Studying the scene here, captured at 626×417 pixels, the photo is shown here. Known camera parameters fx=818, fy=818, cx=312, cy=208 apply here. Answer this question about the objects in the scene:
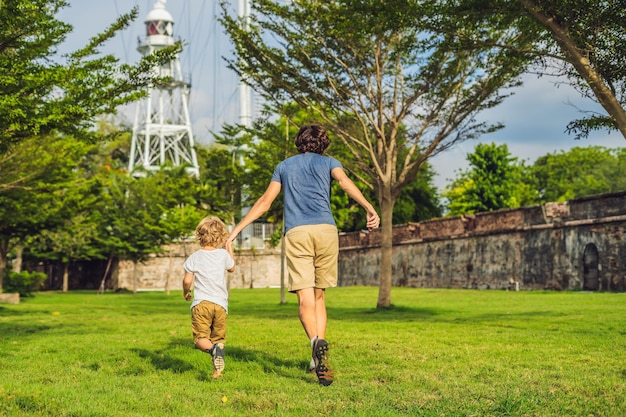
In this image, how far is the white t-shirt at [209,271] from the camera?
721cm

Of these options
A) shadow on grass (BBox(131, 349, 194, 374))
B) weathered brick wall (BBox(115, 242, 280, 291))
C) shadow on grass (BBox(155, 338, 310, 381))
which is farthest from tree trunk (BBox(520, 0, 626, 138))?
weathered brick wall (BBox(115, 242, 280, 291))

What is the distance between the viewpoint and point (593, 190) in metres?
71.6

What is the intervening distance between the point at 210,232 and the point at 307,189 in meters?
0.98

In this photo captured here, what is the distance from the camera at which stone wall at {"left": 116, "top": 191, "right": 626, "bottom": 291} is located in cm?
3011

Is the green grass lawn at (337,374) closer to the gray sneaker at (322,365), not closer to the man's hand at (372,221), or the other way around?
the gray sneaker at (322,365)

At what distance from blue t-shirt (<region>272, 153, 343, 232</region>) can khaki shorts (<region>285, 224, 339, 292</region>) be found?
8cm

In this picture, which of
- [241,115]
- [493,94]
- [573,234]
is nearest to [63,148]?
[493,94]

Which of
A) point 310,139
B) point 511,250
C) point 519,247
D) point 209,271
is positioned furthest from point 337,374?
point 511,250

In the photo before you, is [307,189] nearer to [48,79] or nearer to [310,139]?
[310,139]

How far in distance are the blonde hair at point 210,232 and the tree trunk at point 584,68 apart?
5.00 meters

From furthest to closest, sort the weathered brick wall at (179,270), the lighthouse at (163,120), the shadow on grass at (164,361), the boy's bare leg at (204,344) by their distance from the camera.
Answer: the lighthouse at (163,120) < the weathered brick wall at (179,270) < the shadow on grass at (164,361) < the boy's bare leg at (204,344)

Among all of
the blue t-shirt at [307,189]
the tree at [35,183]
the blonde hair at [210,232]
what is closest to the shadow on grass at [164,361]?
the blonde hair at [210,232]

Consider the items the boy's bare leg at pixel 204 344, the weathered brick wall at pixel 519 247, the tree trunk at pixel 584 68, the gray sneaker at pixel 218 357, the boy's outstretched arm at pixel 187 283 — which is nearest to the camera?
the gray sneaker at pixel 218 357

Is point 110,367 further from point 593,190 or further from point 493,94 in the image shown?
point 593,190
